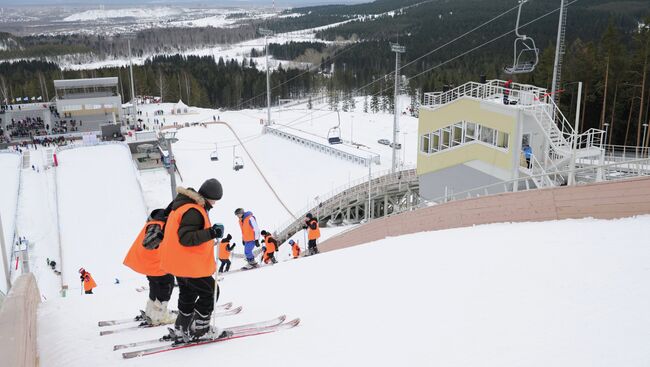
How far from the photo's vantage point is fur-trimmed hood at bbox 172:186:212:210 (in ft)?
13.1

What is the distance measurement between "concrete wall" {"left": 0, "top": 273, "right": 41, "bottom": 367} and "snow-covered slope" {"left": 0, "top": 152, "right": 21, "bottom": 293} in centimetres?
1618

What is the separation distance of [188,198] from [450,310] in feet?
8.07

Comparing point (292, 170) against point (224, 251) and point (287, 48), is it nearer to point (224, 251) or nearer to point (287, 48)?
Result: point (224, 251)

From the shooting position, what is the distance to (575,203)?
7.35m

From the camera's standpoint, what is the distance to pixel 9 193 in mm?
27547

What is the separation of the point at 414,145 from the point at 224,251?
1074 inches

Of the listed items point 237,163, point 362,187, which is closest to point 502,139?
point 362,187

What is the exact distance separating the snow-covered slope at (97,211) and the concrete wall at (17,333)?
46.7 feet

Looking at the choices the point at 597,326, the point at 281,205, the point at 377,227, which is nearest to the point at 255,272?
the point at 377,227

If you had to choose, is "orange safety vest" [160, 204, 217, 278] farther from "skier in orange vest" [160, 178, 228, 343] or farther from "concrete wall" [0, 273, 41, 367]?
"concrete wall" [0, 273, 41, 367]

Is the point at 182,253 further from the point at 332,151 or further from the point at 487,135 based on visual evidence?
the point at 332,151

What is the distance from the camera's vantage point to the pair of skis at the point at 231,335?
4.19 meters

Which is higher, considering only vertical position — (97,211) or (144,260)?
(144,260)

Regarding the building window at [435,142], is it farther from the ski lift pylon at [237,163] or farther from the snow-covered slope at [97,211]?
the ski lift pylon at [237,163]
